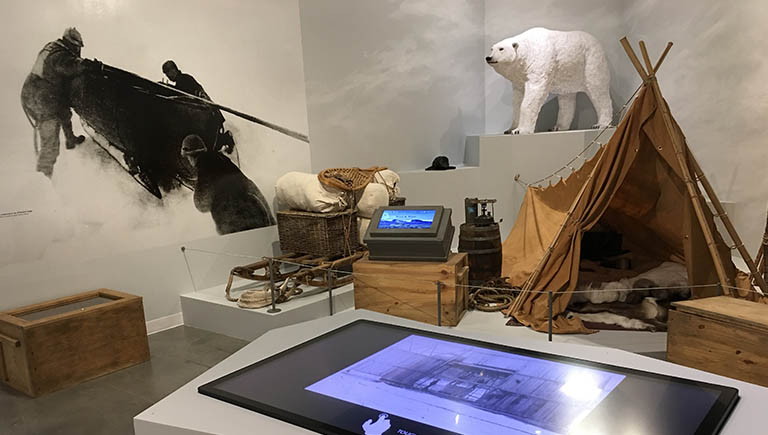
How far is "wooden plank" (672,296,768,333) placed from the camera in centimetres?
234

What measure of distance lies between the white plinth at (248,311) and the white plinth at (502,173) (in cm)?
194

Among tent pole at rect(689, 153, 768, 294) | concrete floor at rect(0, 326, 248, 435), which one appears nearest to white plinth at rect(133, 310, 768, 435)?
concrete floor at rect(0, 326, 248, 435)

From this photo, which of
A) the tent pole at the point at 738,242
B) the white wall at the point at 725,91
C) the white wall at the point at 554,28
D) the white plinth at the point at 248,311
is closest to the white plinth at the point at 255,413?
the white plinth at the point at 248,311

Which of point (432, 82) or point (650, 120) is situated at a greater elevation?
point (432, 82)

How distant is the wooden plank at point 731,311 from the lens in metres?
2.34

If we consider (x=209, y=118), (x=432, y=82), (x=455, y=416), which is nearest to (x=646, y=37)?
(x=432, y=82)

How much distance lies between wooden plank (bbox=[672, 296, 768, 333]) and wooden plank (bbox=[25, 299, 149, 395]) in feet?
9.54

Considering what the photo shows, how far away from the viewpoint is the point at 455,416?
4.38 feet

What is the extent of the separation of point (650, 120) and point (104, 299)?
3411 mm

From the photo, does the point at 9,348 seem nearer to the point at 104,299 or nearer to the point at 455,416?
the point at 104,299

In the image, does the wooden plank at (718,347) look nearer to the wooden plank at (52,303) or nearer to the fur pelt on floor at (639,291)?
the fur pelt on floor at (639,291)

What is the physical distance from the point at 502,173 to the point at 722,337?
11.6ft

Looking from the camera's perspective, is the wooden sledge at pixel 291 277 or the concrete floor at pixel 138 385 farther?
the wooden sledge at pixel 291 277

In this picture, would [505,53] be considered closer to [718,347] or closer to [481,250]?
[481,250]
